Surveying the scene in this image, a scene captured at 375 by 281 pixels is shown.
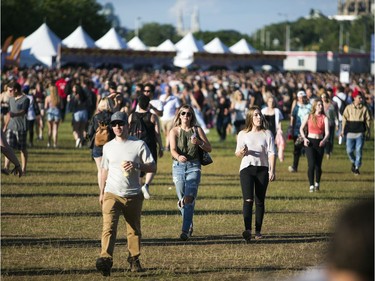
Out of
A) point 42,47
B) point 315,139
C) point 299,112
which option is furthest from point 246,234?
point 42,47

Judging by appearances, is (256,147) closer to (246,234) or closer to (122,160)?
(246,234)

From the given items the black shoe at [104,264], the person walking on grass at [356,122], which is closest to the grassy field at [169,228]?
the black shoe at [104,264]

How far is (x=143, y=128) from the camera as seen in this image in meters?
14.2

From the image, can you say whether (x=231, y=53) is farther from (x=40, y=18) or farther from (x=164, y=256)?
(x=164, y=256)

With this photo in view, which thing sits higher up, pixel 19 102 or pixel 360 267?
pixel 360 267

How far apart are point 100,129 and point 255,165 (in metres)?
2.63

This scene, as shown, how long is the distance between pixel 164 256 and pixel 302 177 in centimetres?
1078

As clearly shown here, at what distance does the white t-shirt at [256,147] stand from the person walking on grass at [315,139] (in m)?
5.80

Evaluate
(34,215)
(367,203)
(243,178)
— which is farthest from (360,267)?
(34,215)

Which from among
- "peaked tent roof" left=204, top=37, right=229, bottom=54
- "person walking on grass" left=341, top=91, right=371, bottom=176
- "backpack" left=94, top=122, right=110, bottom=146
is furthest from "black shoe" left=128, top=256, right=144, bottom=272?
"peaked tent roof" left=204, top=37, right=229, bottom=54

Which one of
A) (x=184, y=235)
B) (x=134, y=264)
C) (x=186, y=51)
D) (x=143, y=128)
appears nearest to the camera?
(x=134, y=264)

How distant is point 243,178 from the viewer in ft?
37.1

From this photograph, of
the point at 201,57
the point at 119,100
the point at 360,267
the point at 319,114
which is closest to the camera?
the point at 360,267

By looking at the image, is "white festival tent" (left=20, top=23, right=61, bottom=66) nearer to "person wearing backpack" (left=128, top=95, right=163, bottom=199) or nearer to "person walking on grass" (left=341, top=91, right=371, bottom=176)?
"person walking on grass" (left=341, top=91, right=371, bottom=176)
